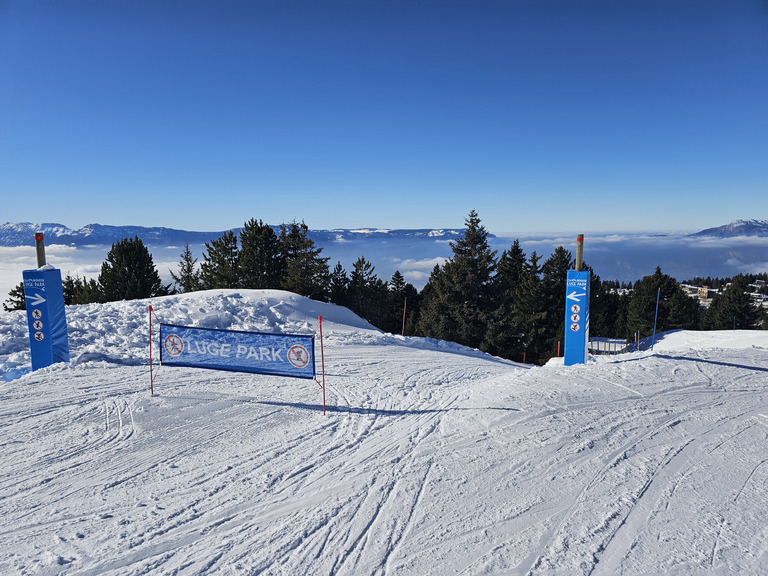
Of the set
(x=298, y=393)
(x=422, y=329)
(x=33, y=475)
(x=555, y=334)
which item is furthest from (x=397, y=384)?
(x=555, y=334)

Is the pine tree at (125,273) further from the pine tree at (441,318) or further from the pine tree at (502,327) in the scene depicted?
the pine tree at (502,327)

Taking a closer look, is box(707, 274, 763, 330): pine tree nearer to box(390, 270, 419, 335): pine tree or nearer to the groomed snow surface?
Answer: box(390, 270, 419, 335): pine tree

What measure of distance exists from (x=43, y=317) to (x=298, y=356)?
22.7ft

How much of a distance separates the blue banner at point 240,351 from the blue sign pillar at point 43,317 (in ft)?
12.1

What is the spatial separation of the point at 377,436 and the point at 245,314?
10473 millimetres

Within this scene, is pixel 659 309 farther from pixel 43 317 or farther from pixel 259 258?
pixel 43 317

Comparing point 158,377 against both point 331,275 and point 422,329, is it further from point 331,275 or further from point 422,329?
point 331,275

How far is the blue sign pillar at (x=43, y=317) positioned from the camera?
9.98 metres

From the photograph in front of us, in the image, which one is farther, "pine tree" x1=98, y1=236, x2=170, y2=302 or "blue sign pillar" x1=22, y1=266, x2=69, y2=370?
"pine tree" x1=98, y1=236, x2=170, y2=302

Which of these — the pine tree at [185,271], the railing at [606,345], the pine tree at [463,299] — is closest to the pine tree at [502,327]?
the pine tree at [463,299]

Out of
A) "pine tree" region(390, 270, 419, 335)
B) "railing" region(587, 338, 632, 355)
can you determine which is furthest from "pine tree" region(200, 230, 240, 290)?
"railing" region(587, 338, 632, 355)

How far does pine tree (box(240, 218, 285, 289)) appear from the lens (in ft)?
122

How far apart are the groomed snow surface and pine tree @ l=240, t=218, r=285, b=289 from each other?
89.8 feet

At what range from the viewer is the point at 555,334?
35.6 meters
